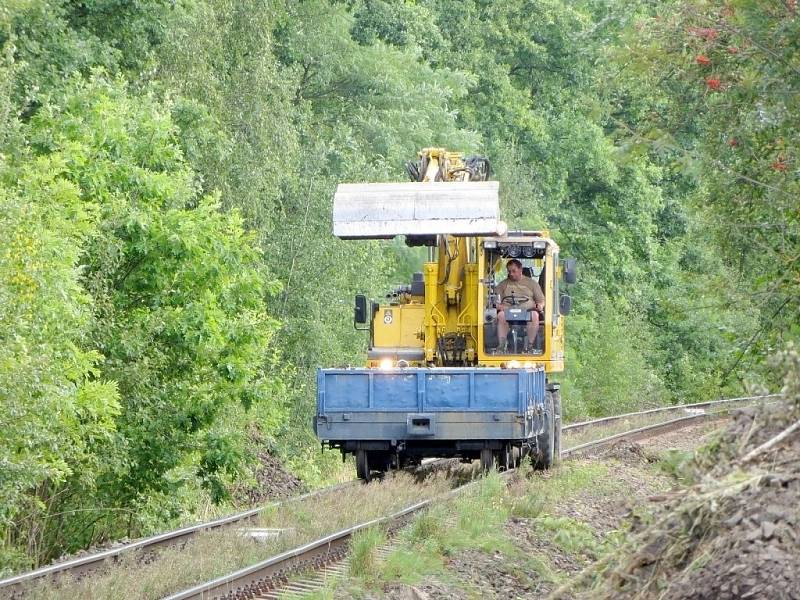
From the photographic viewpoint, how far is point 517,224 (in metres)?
45.5

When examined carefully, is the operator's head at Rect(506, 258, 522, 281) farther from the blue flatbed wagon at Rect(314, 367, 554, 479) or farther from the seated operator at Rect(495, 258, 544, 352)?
the blue flatbed wagon at Rect(314, 367, 554, 479)

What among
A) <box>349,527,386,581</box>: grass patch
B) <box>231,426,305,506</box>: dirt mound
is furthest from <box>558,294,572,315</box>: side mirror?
<box>349,527,386,581</box>: grass patch

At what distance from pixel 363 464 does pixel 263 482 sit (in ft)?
28.9

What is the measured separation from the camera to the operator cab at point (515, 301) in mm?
20219

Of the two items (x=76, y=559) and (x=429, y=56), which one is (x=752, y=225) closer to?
(x=76, y=559)

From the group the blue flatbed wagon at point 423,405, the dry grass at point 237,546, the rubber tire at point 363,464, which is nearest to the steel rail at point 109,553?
the dry grass at point 237,546

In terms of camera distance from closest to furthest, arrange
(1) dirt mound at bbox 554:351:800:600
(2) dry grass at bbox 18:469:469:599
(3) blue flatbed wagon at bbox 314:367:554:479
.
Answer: (1) dirt mound at bbox 554:351:800:600 → (2) dry grass at bbox 18:469:469:599 → (3) blue flatbed wagon at bbox 314:367:554:479

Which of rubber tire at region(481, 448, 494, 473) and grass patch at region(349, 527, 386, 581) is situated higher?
rubber tire at region(481, 448, 494, 473)

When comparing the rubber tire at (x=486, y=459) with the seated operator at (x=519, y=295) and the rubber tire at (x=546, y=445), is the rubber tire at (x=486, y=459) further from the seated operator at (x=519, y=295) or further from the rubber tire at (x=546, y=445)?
the seated operator at (x=519, y=295)

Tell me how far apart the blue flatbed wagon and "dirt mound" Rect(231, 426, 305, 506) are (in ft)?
21.7

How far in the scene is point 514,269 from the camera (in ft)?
66.7

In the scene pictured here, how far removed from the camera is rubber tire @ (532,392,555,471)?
66.3 ft

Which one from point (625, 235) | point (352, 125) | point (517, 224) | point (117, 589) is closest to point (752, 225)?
point (117, 589)

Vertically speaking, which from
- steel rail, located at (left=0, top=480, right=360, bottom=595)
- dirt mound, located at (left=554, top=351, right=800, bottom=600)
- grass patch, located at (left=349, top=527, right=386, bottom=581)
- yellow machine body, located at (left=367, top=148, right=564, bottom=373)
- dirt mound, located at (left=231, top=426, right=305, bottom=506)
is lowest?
dirt mound, located at (left=231, top=426, right=305, bottom=506)
